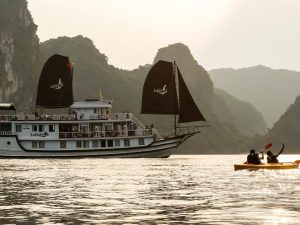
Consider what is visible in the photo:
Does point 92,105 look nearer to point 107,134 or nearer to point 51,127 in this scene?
point 107,134

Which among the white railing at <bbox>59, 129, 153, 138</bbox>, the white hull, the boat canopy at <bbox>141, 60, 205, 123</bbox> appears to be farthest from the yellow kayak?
the boat canopy at <bbox>141, 60, 205, 123</bbox>

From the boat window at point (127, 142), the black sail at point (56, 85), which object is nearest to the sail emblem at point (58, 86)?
the black sail at point (56, 85)

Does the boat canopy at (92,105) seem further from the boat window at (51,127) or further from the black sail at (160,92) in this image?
the black sail at (160,92)

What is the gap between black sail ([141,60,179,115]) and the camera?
78750 mm

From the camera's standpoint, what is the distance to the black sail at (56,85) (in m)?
81.6

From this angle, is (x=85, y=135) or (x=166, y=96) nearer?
(x=85, y=135)

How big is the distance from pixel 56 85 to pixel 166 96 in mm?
16497

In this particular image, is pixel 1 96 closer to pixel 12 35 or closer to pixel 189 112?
pixel 12 35

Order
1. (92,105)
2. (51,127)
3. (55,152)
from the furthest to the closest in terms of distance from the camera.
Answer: (92,105) < (51,127) < (55,152)

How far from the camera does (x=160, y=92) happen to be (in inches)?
3130

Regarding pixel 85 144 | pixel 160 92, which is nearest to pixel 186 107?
pixel 160 92

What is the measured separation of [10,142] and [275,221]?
60866 millimetres

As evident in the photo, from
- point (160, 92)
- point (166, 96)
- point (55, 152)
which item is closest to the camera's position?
point (55, 152)

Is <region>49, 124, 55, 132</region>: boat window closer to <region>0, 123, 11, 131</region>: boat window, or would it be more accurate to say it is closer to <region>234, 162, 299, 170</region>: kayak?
<region>0, 123, 11, 131</region>: boat window
